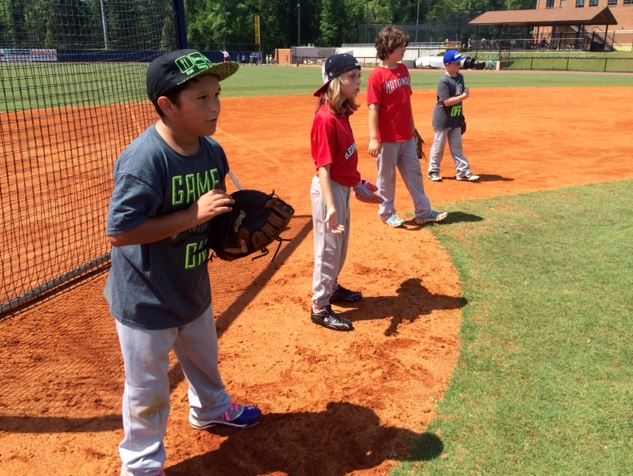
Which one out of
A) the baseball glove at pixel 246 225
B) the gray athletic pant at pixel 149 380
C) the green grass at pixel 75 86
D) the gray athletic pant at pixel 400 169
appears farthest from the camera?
the green grass at pixel 75 86

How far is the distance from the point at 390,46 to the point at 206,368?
12.4 feet

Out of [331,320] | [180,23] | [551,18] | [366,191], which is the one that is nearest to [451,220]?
[366,191]

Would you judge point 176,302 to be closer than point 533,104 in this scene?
Yes

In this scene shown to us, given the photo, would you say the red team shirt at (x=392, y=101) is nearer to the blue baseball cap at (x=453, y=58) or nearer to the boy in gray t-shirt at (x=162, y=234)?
the blue baseball cap at (x=453, y=58)

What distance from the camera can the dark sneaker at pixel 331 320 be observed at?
3.98m

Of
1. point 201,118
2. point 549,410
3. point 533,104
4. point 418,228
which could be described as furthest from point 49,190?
point 533,104

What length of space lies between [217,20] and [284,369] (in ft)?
258

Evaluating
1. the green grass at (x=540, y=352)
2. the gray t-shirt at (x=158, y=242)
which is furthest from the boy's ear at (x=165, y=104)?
the green grass at (x=540, y=352)

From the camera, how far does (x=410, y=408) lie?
3.09 metres

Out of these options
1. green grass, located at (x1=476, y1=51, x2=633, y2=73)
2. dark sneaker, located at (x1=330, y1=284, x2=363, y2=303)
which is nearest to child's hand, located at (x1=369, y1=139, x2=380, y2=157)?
dark sneaker, located at (x1=330, y1=284, x2=363, y2=303)

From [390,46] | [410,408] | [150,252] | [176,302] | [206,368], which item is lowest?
[410,408]

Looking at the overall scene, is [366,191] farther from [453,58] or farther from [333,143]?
[453,58]

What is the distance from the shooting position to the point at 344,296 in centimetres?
442

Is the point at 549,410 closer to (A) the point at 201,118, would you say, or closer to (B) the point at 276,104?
(A) the point at 201,118
